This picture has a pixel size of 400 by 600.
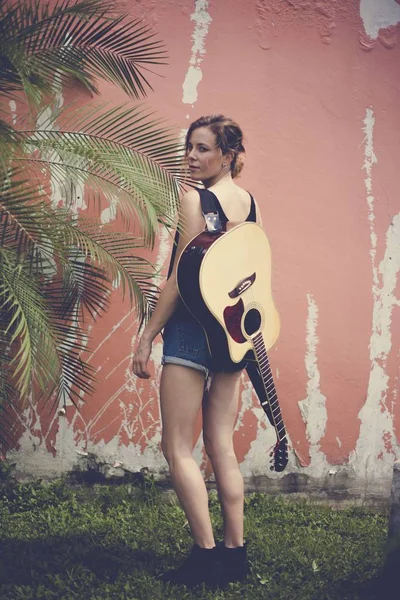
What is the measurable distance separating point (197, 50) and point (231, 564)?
117 inches

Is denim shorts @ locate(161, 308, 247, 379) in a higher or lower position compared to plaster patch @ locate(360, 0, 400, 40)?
lower

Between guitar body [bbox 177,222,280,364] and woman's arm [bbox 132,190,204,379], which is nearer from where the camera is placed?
guitar body [bbox 177,222,280,364]

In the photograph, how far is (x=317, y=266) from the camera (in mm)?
4938

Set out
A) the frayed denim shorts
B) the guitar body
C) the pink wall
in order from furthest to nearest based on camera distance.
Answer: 1. the pink wall
2. the frayed denim shorts
3. the guitar body

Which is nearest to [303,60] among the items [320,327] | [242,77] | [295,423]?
[242,77]

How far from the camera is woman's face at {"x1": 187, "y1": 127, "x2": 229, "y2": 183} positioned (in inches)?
135

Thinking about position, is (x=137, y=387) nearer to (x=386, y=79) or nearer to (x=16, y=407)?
(x=16, y=407)

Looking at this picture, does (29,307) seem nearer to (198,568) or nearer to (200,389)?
(200,389)

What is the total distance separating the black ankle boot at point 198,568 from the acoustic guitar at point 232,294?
1.51 ft

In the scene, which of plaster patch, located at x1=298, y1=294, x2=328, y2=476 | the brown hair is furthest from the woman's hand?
plaster patch, located at x1=298, y1=294, x2=328, y2=476

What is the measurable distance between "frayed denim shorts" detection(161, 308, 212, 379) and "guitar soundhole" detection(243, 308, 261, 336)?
187 mm

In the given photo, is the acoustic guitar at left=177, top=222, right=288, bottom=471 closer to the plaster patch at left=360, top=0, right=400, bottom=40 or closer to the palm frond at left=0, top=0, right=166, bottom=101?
the palm frond at left=0, top=0, right=166, bottom=101

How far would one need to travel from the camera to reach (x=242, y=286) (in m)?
3.35

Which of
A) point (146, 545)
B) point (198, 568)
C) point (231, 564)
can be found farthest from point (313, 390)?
point (198, 568)
